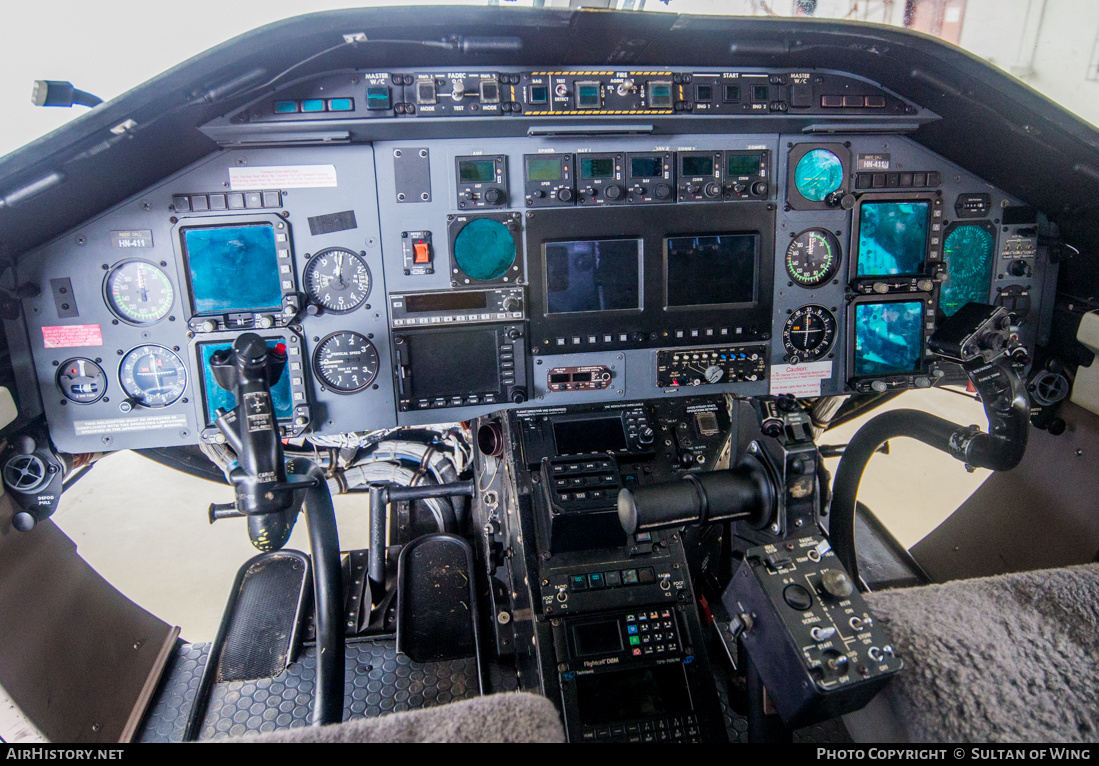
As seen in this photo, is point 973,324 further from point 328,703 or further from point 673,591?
point 328,703

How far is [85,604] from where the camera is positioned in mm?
2350

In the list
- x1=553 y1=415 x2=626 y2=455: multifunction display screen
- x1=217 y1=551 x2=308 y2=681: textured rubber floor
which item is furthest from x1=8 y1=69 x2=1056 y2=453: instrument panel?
x1=217 y1=551 x2=308 y2=681: textured rubber floor

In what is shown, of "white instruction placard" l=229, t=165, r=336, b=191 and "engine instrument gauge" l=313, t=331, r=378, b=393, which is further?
"engine instrument gauge" l=313, t=331, r=378, b=393

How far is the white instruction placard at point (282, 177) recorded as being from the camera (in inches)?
86.2

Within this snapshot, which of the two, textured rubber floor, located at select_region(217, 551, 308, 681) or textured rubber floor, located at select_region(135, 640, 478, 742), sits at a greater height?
textured rubber floor, located at select_region(217, 551, 308, 681)

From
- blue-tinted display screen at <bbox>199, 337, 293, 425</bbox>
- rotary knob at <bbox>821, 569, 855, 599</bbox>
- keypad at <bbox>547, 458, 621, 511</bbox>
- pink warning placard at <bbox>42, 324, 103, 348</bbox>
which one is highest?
pink warning placard at <bbox>42, 324, 103, 348</bbox>

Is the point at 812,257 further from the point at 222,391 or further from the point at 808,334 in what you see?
the point at 222,391

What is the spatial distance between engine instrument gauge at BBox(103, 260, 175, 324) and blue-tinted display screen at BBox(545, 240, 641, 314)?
4.27 feet

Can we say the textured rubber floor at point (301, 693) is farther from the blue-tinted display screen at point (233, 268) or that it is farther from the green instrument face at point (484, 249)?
the green instrument face at point (484, 249)

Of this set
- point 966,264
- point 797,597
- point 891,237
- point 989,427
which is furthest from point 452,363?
point 966,264

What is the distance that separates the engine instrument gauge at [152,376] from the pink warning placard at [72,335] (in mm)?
109

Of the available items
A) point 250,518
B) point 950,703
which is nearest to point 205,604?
point 250,518

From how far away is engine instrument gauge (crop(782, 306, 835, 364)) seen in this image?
101 inches

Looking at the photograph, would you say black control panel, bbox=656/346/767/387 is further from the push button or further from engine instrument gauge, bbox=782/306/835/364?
the push button
